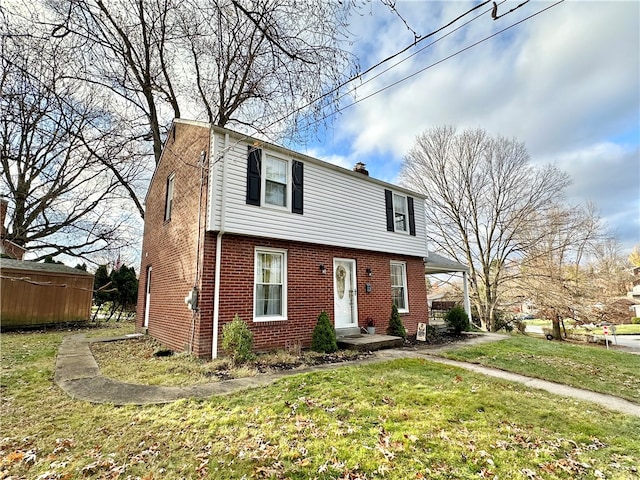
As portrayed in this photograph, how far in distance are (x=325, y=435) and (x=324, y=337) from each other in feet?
15.8

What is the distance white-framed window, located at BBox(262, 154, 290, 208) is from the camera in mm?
8250

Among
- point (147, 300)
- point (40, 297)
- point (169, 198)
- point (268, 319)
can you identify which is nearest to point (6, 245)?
point (40, 297)

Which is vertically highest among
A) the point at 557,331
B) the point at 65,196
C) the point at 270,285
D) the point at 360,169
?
the point at 65,196

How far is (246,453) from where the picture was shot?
2.94 meters

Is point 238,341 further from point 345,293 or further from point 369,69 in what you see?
point 369,69

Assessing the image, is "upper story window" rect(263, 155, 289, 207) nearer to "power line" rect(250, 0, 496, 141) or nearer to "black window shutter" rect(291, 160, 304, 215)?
"black window shutter" rect(291, 160, 304, 215)

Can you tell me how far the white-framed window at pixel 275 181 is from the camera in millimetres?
8250

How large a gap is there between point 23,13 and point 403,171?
67.8 feet

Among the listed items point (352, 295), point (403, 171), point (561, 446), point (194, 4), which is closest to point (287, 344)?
point (352, 295)

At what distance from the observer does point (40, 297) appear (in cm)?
1366

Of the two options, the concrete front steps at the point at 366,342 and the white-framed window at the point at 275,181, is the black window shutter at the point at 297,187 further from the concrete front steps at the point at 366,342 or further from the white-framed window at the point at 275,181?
the concrete front steps at the point at 366,342

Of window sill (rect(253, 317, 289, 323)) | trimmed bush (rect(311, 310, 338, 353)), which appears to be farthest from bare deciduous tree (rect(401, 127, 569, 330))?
window sill (rect(253, 317, 289, 323))

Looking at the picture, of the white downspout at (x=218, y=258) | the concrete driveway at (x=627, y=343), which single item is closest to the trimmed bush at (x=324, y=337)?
the white downspout at (x=218, y=258)

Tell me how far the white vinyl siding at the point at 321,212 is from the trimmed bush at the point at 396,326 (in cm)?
211
